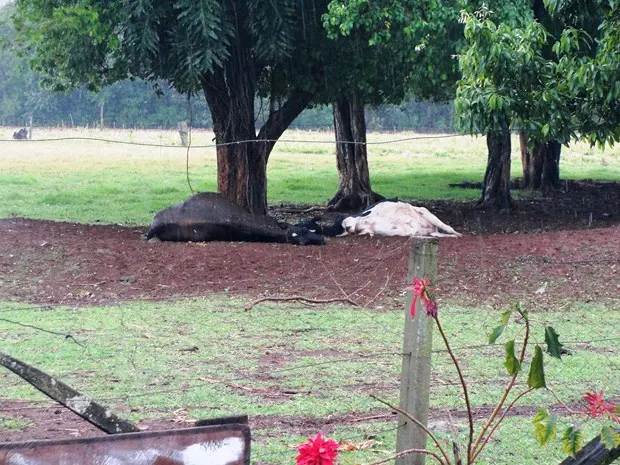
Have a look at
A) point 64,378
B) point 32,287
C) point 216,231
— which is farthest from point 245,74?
point 64,378

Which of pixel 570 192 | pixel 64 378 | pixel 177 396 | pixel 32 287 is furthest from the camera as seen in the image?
pixel 570 192

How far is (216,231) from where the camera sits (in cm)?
1469

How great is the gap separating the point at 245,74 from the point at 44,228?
439 cm

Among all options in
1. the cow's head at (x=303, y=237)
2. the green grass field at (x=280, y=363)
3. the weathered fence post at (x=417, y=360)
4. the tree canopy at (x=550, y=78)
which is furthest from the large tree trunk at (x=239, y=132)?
the weathered fence post at (x=417, y=360)

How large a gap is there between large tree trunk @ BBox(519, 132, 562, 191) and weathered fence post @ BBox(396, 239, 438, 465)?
79.5 ft

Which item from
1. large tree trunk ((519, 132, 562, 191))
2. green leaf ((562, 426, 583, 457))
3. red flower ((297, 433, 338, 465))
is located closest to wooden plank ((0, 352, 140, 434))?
red flower ((297, 433, 338, 465))

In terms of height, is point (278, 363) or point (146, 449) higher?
point (146, 449)

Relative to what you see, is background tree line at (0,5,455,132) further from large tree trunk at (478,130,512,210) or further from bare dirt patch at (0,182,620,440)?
bare dirt patch at (0,182,620,440)

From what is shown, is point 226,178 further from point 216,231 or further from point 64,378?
point 64,378

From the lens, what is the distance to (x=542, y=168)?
28.2 metres

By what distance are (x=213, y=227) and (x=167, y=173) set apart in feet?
56.4

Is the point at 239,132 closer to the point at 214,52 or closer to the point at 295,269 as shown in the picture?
the point at 214,52

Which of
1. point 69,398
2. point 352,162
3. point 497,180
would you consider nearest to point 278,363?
point 69,398

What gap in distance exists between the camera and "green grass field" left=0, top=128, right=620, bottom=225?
2281 cm
